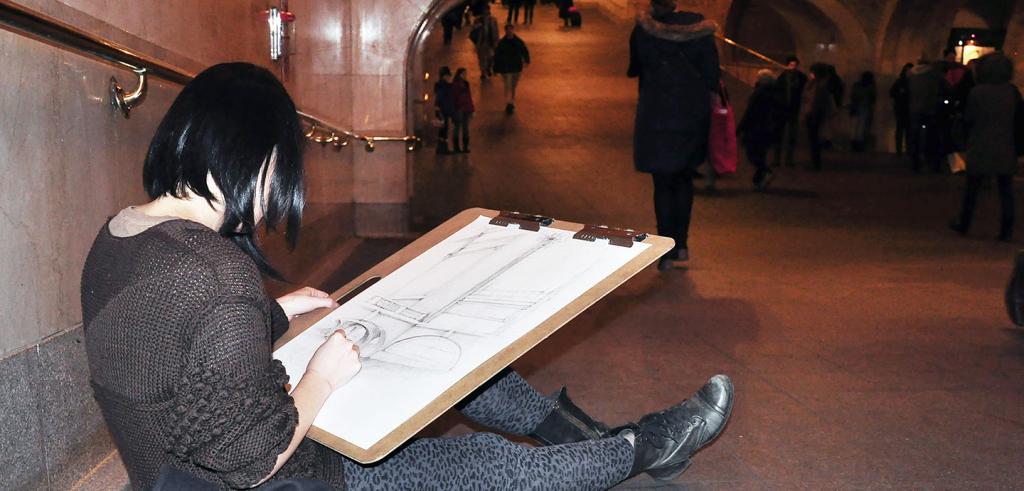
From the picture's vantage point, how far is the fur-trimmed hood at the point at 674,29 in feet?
21.3

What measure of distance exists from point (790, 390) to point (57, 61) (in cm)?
297

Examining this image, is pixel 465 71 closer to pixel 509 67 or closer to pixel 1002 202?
pixel 509 67

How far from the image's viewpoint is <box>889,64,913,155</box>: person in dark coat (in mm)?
17269

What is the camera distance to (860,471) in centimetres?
332

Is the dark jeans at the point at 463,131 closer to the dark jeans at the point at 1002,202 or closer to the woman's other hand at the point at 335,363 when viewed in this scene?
the dark jeans at the point at 1002,202

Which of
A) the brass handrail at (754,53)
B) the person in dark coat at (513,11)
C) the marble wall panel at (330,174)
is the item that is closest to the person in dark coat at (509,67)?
the brass handrail at (754,53)

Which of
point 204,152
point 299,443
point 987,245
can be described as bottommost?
point 987,245

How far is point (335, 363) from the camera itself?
6.49ft

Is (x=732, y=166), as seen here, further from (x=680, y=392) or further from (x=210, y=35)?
(x=210, y=35)

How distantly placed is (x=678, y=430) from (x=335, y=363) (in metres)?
1.20

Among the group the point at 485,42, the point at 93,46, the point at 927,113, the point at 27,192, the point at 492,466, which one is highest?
the point at 485,42

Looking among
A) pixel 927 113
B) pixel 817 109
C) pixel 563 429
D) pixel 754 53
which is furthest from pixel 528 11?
pixel 563 429

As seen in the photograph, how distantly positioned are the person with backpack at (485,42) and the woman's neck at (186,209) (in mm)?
19641

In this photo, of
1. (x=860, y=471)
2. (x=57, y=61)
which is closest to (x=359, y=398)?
(x=57, y=61)
